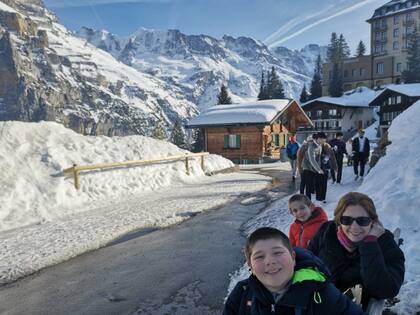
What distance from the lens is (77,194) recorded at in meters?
11.6

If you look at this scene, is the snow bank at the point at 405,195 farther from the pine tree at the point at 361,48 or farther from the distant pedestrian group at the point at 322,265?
the pine tree at the point at 361,48

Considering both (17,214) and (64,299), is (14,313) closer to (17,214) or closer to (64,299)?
(64,299)

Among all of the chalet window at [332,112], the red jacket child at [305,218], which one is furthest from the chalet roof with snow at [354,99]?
the red jacket child at [305,218]

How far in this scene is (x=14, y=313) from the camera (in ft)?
15.9

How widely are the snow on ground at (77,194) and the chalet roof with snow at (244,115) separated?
12.5m

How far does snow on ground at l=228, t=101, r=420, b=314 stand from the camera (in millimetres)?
4175

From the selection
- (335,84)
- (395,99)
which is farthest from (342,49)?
(395,99)

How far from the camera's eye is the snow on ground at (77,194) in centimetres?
765

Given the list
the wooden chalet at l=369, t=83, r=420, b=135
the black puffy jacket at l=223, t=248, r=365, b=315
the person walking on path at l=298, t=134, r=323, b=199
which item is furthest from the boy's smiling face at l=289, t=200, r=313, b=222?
the wooden chalet at l=369, t=83, r=420, b=135

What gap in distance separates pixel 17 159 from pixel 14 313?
7.87 m

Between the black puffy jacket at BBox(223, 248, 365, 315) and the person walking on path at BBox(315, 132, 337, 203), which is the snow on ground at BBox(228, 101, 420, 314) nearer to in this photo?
the person walking on path at BBox(315, 132, 337, 203)

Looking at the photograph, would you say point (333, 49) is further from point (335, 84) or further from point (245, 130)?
point (245, 130)

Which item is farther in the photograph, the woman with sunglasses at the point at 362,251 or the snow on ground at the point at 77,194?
the snow on ground at the point at 77,194

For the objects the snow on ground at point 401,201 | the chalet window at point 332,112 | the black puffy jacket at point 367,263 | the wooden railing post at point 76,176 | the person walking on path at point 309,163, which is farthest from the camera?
the chalet window at point 332,112
